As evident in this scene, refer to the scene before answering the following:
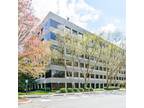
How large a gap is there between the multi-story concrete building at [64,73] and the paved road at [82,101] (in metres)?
0.08

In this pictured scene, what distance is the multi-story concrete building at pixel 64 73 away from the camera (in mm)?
2389

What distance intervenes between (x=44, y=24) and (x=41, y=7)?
0.12 m

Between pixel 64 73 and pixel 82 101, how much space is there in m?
0.24

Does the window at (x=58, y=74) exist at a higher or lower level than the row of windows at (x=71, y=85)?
higher

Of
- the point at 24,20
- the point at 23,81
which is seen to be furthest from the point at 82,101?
the point at 24,20

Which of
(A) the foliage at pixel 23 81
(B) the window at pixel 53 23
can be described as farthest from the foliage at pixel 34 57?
(B) the window at pixel 53 23

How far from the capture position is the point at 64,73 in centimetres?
242

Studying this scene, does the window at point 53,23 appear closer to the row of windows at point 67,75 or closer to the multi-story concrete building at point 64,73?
the multi-story concrete building at point 64,73

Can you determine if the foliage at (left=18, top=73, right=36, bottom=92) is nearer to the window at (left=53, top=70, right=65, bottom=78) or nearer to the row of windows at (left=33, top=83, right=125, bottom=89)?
the row of windows at (left=33, top=83, right=125, bottom=89)

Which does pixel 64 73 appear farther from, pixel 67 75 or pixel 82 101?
pixel 82 101

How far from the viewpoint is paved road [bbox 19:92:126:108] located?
237cm

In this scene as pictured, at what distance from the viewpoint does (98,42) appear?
250 cm
